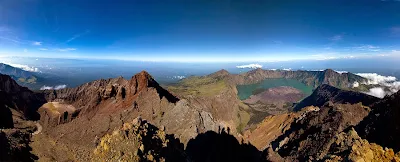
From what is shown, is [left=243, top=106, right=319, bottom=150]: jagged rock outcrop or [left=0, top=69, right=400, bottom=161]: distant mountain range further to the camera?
[left=243, top=106, right=319, bottom=150]: jagged rock outcrop

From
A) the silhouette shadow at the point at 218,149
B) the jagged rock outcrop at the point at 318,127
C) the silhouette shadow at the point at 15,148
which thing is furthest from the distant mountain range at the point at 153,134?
the jagged rock outcrop at the point at 318,127

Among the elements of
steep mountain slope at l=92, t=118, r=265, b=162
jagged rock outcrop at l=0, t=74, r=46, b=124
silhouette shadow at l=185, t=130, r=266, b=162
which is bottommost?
silhouette shadow at l=185, t=130, r=266, b=162

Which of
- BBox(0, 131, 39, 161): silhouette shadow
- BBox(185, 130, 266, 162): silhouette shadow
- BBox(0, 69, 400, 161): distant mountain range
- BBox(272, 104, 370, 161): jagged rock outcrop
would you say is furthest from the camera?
BBox(272, 104, 370, 161): jagged rock outcrop

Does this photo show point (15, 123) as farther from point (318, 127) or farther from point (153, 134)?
point (318, 127)

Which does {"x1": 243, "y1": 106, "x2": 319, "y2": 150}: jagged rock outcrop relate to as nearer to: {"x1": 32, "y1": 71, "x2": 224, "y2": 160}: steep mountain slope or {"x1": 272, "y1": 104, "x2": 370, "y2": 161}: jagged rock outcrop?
{"x1": 272, "y1": 104, "x2": 370, "y2": 161}: jagged rock outcrop

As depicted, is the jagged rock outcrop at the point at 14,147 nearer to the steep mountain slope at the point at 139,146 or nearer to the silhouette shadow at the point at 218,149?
the steep mountain slope at the point at 139,146

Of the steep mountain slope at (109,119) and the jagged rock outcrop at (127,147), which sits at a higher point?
the jagged rock outcrop at (127,147)

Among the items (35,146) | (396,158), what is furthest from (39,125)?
(396,158)

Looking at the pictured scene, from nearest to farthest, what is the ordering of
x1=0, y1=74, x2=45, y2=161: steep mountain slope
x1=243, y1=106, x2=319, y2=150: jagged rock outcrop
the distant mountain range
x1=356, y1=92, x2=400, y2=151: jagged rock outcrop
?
the distant mountain range < x1=0, y1=74, x2=45, y2=161: steep mountain slope < x1=356, y1=92, x2=400, y2=151: jagged rock outcrop < x1=243, y1=106, x2=319, y2=150: jagged rock outcrop

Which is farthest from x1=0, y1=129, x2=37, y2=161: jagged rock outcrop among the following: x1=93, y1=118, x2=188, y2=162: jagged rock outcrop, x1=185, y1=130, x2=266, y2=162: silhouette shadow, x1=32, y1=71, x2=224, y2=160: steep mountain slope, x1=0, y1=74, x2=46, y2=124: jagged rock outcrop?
x1=0, y1=74, x2=46, y2=124: jagged rock outcrop

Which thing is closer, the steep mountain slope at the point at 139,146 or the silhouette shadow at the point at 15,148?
the steep mountain slope at the point at 139,146
